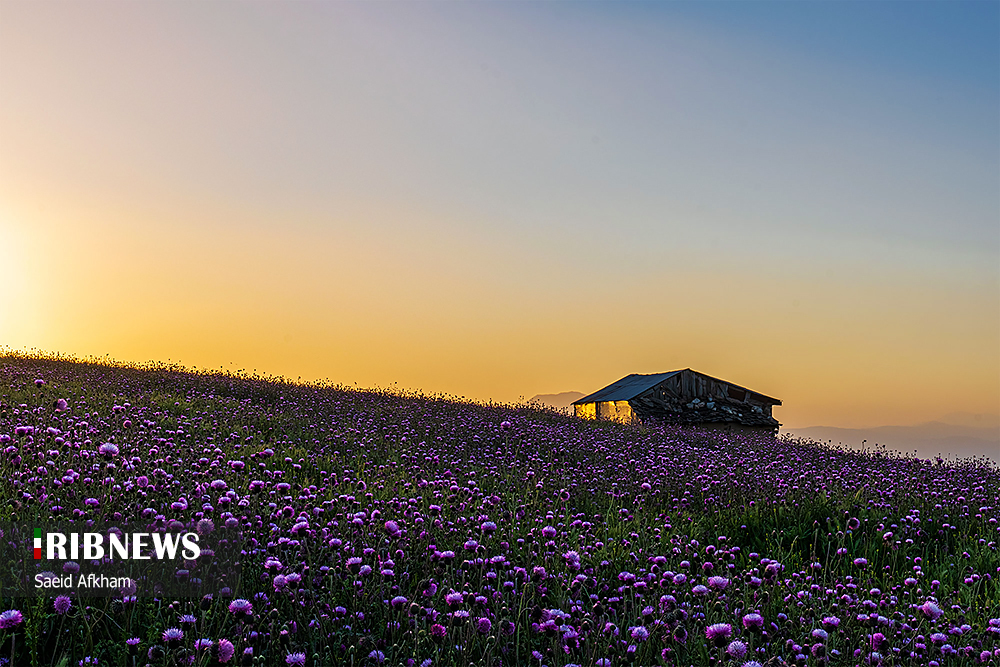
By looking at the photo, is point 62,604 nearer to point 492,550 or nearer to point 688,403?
point 492,550

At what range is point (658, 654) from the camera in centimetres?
345

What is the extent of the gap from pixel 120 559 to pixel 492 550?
2.06m

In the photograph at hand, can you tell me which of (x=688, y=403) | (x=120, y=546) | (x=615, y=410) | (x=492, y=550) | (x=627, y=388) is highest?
(x=627, y=388)

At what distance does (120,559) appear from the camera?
3719 millimetres

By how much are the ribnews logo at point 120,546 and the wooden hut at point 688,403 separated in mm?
21629

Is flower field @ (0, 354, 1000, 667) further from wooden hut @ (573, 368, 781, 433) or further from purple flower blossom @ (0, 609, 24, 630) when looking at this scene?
wooden hut @ (573, 368, 781, 433)

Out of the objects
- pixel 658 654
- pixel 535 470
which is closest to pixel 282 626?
pixel 658 654

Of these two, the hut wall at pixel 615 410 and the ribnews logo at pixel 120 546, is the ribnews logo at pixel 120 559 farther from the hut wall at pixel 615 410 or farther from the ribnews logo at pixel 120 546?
the hut wall at pixel 615 410

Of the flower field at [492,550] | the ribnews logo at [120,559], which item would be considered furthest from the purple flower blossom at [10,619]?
the ribnews logo at [120,559]

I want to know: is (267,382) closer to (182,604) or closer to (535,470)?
(535,470)

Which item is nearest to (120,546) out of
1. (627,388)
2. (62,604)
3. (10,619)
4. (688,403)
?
(62,604)

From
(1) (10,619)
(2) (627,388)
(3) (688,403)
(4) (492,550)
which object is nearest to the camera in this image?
(1) (10,619)

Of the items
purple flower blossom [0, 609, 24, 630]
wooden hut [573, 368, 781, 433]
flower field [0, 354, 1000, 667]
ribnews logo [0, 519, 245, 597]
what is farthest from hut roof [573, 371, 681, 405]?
purple flower blossom [0, 609, 24, 630]

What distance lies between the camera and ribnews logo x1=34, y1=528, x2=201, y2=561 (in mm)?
3734
